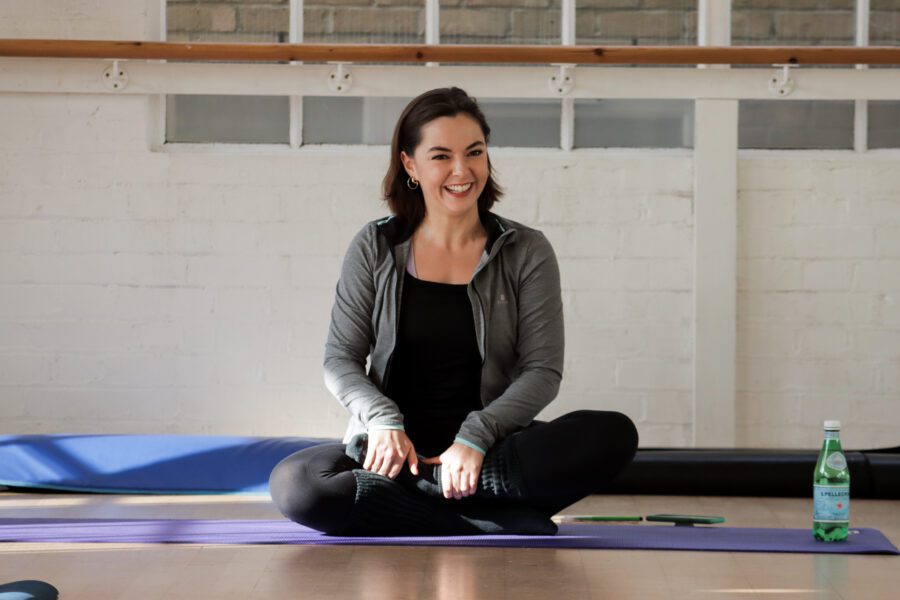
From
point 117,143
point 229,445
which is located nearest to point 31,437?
point 229,445

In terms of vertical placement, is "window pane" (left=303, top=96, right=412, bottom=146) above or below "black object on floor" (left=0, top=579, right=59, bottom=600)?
above

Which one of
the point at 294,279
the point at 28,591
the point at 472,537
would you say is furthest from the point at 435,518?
the point at 294,279

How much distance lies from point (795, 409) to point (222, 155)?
1.99 metres

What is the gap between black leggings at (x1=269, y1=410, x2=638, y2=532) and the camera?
2555mm

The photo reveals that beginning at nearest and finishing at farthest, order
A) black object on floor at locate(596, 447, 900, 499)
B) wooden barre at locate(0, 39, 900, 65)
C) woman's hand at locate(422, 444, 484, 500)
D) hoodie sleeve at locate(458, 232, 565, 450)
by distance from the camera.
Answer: woman's hand at locate(422, 444, 484, 500) < hoodie sleeve at locate(458, 232, 565, 450) < black object on floor at locate(596, 447, 900, 499) < wooden barre at locate(0, 39, 900, 65)

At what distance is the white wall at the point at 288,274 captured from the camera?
409cm

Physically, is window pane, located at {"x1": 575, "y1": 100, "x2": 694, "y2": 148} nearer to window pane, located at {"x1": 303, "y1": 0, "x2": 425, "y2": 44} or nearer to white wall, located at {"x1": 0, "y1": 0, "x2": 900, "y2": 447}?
white wall, located at {"x1": 0, "y1": 0, "x2": 900, "y2": 447}

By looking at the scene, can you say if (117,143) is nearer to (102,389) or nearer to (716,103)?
(102,389)

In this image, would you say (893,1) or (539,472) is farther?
(893,1)

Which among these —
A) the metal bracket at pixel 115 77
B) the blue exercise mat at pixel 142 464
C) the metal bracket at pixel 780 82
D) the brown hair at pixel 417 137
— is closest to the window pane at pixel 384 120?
the metal bracket at pixel 115 77

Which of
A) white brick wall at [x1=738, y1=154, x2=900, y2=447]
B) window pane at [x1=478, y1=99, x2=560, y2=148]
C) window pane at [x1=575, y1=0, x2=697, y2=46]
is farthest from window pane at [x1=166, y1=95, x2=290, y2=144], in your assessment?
white brick wall at [x1=738, y1=154, x2=900, y2=447]

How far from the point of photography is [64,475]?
3.43 metres

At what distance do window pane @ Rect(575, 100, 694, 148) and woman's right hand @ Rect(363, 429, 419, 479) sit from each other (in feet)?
6.13

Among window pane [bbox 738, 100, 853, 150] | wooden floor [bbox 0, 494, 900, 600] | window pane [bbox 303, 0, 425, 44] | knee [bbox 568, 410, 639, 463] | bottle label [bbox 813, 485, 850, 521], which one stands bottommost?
wooden floor [bbox 0, 494, 900, 600]
